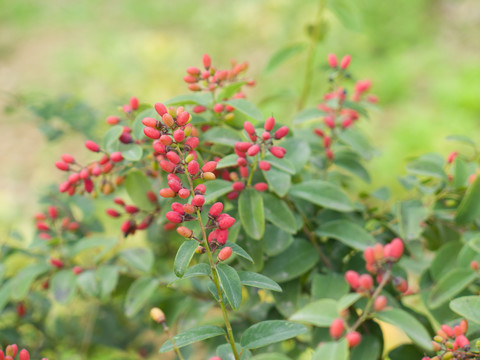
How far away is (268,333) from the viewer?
0.55 m

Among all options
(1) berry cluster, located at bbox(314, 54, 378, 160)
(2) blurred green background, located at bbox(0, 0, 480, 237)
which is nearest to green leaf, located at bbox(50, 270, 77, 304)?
(1) berry cluster, located at bbox(314, 54, 378, 160)

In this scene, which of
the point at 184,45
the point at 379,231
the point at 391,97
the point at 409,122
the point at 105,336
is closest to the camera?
the point at 379,231

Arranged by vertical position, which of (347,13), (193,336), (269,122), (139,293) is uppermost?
(347,13)

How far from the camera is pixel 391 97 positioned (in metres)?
3.67

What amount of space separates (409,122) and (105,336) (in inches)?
101

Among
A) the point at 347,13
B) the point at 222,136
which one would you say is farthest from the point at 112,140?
the point at 347,13

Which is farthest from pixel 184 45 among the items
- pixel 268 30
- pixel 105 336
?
pixel 105 336

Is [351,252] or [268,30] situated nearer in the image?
[351,252]

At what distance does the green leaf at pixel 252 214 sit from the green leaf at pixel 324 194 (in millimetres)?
85

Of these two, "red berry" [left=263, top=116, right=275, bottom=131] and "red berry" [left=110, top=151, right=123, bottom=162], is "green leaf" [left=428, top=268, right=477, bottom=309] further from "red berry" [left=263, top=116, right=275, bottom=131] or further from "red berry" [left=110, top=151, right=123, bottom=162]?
"red berry" [left=110, top=151, right=123, bottom=162]

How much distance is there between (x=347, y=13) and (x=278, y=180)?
556 mm

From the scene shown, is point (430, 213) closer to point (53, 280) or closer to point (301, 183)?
point (301, 183)

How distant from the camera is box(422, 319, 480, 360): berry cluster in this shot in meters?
0.54

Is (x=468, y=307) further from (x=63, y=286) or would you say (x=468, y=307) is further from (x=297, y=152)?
(x=63, y=286)
